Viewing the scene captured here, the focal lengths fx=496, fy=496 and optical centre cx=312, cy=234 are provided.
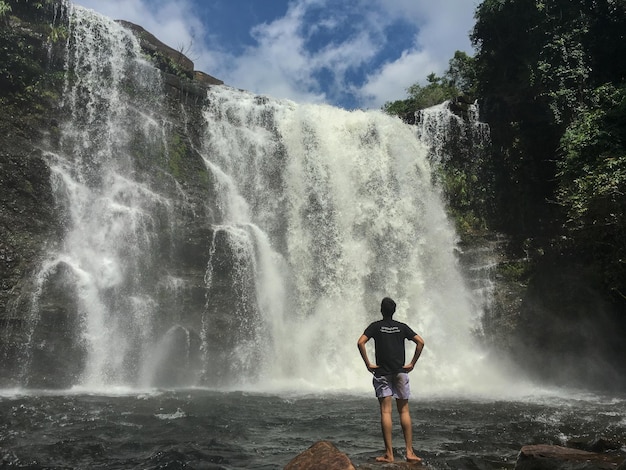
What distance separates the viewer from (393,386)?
227 inches

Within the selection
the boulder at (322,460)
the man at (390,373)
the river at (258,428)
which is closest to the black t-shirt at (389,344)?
the man at (390,373)

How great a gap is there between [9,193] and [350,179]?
11515 mm

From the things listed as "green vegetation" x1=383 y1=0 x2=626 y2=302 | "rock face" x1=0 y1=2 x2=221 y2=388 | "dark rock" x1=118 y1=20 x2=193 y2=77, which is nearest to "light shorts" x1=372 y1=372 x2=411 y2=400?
"rock face" x1=0 y1=2 x2=221 y2=388

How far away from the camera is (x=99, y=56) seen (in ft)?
64.2

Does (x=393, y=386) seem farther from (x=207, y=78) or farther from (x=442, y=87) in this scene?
(x=442, y=87)

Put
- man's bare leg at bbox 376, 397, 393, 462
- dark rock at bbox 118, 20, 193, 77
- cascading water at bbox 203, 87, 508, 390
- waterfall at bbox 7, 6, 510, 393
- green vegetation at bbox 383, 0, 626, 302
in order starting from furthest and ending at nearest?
A: 1. dark rock at bbox 118, 20, 193, 77
2. cascading water at bbox 203, 87, 508, 390
3. waterfall at bbox 7, 6, 510, 393
4. green vegetation at bbox 383, 0, 626, 302
5. man's bare leg at bbox 376, 397, 393, 462

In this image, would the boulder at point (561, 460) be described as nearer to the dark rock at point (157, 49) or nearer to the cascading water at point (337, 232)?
the cascading water at point (337, 232)

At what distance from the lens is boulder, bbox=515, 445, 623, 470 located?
5000 millimetres

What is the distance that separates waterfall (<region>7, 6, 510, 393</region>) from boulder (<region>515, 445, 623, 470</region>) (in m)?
8.21

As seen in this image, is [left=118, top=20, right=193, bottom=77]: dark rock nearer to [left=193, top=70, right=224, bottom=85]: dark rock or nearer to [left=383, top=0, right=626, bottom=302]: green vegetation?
[left=193, top=70, right=224, bottom=85]: dark rock

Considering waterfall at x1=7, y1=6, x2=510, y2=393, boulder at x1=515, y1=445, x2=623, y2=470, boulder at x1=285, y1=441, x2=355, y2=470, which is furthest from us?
waterfall at x1=7, y1=6, x2=510, y2=393

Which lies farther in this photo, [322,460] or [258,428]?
[258,428]

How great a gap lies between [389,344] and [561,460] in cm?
211

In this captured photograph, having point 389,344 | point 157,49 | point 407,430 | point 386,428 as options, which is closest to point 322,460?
point 386,428
